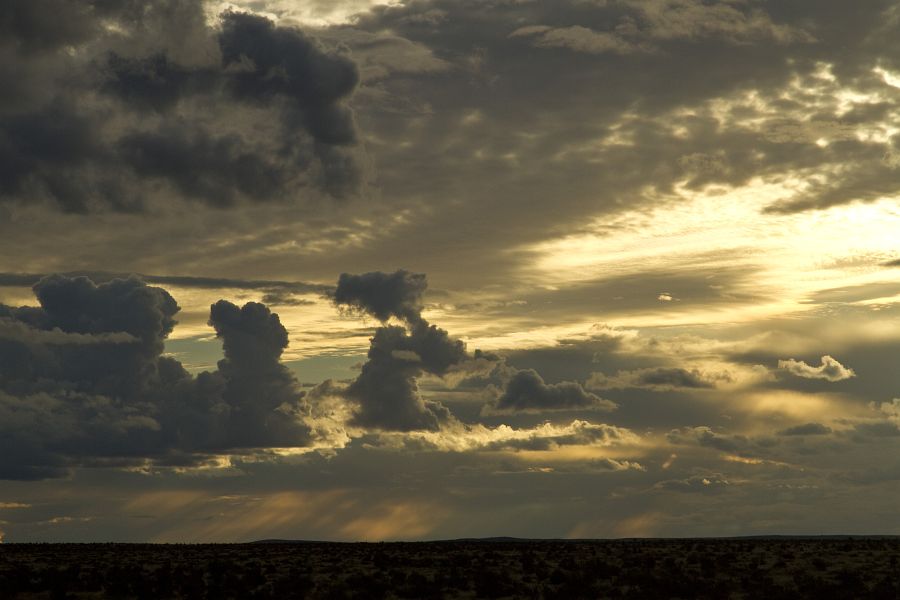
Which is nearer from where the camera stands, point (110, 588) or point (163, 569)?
point (110, 588)

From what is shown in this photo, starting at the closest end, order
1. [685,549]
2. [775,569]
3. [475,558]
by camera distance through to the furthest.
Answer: [775,569], [475,558], [685,549]

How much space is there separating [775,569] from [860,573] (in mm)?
5632

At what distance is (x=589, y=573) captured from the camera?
63.8 meters

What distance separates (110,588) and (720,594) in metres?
36.0

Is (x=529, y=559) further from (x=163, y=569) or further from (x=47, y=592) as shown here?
(x=47, y=592)

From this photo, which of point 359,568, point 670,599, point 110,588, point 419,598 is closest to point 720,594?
point 670,599

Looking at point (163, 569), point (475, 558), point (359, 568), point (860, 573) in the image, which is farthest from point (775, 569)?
point (163, 569)

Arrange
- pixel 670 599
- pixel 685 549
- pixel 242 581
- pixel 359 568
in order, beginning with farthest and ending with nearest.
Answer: pixel 685 549
pixel 359 568
pixel 242 581
pixel 670 599

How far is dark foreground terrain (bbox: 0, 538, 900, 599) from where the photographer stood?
56.6 metres

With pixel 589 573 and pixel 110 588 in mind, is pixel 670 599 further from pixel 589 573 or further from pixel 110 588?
pixel 110 588

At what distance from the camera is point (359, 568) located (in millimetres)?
71562

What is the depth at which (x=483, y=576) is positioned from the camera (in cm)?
6206

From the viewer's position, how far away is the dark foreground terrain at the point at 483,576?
56.6 metres

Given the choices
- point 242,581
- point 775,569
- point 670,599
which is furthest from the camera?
point 775,569
